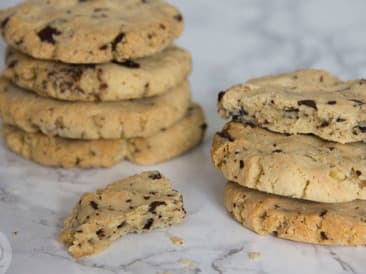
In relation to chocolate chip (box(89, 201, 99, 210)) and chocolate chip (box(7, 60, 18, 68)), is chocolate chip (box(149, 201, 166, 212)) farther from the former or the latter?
chocolate chip (box(7, 60, 18, 68))

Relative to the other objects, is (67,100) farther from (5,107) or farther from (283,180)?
(283,180)

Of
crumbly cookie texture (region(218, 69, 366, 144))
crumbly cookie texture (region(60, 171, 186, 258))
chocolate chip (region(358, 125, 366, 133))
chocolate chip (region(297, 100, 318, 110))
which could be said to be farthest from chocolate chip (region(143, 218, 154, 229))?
chocolate chip (region(358, 125, 366, 133))

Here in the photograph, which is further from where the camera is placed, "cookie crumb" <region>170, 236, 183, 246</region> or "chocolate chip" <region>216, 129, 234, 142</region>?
"chocolate chip" <region>216, 129, 234, 142</region>

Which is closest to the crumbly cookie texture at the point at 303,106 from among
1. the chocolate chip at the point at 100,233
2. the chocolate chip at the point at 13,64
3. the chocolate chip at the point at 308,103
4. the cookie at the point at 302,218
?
the chocolate chip at the point at 308,103

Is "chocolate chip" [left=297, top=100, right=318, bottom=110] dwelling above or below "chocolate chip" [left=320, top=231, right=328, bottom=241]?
above

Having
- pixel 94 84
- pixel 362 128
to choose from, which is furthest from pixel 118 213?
pixel 362 128

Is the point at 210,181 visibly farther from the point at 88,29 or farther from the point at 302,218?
the point at 88,29

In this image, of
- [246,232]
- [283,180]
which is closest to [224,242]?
[246,232]
